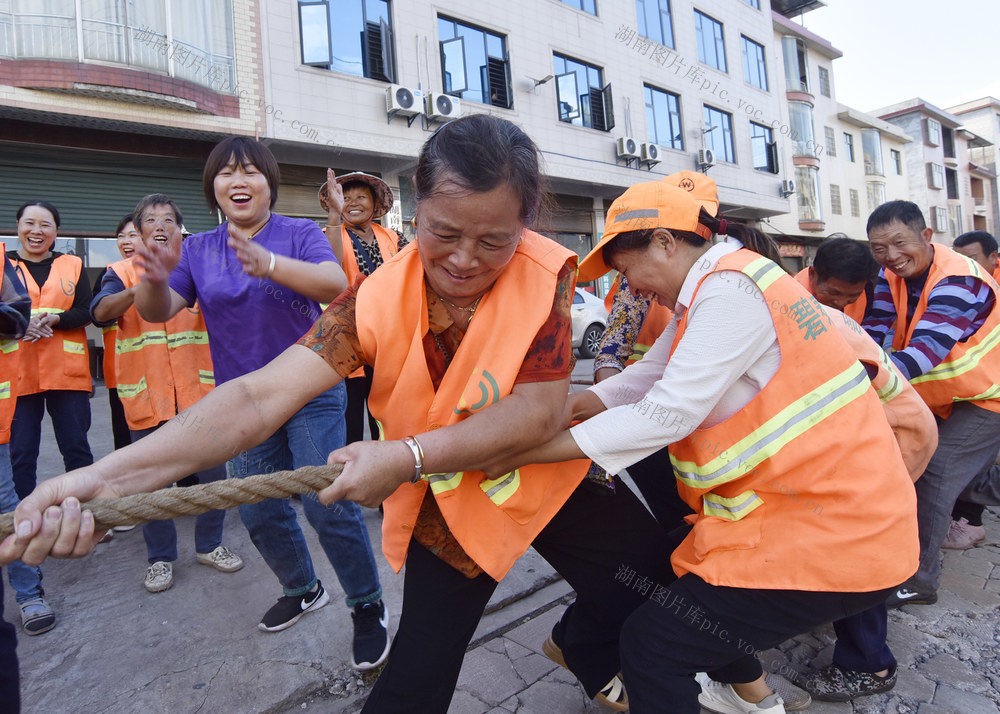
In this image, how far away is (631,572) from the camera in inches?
66.9

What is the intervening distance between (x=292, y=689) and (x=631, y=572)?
4.19ft

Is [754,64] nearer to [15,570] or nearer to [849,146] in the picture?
[849,146]

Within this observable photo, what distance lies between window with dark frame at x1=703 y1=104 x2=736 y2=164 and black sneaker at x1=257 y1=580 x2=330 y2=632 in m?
18.8

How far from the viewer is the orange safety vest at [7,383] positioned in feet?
8.74

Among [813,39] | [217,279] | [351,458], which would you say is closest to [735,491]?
[351,458]

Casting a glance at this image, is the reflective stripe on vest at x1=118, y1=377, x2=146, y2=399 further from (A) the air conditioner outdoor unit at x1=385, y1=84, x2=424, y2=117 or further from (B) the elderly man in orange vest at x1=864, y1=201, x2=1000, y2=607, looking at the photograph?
(A) the air conditioner outdoor unit at x1=385, y1=84, x2=424, y2=117

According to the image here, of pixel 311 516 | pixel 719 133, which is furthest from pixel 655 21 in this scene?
pixel 311 516

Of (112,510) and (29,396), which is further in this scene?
(29,396)

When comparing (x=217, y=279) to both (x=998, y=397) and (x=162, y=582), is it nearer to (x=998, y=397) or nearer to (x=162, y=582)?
(x=162, y=582)

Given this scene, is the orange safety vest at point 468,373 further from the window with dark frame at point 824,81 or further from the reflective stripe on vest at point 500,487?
the window with dark frame at point 824,81

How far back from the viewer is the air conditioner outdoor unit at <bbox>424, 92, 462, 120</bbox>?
11375 mm

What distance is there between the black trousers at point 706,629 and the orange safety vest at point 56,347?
2.93 m

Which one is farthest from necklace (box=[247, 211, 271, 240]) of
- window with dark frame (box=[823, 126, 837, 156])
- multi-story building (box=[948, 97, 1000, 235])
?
multi-story building (box=[948, 97, 1000, 235])

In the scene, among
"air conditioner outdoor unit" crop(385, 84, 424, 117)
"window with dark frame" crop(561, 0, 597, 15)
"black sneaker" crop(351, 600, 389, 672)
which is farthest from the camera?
"window with dark frame" crop(561, 0, 597, 15)
